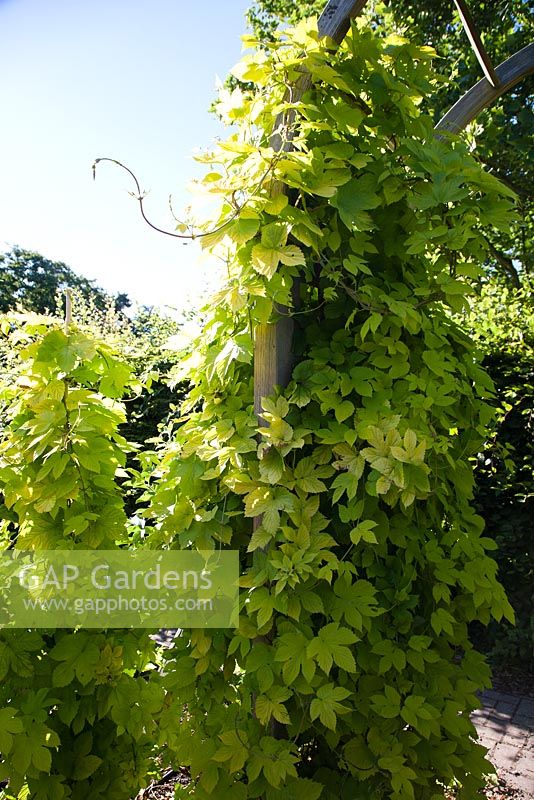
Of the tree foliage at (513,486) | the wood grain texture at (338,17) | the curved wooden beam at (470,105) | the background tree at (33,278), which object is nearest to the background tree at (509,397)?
the tree foliage at (513,486)

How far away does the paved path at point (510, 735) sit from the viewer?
7.54 ft

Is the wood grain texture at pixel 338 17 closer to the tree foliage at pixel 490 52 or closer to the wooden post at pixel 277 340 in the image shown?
the wooden post at pixel 277 340

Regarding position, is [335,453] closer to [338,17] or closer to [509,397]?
[338,17]

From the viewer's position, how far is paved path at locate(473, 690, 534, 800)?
7.54 ft

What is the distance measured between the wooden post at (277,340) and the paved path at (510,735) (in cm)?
164

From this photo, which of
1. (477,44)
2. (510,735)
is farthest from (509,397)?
(477,44)

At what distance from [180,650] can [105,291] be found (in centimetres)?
3659

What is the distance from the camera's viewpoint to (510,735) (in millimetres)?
2666

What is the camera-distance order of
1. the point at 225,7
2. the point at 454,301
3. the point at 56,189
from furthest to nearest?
the point at 56,189, the point at 225,7, the point at 454,301

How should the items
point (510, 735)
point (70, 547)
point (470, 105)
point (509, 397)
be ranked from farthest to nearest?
point (509, 397)
point (510, 735)
point (470, 105)
point (70, 547)

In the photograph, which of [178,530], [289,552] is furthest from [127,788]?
[289,552]

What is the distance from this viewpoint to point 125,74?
7.43 feet

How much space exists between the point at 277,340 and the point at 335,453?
1.06 ft

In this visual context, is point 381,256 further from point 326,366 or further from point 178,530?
point 178,530
